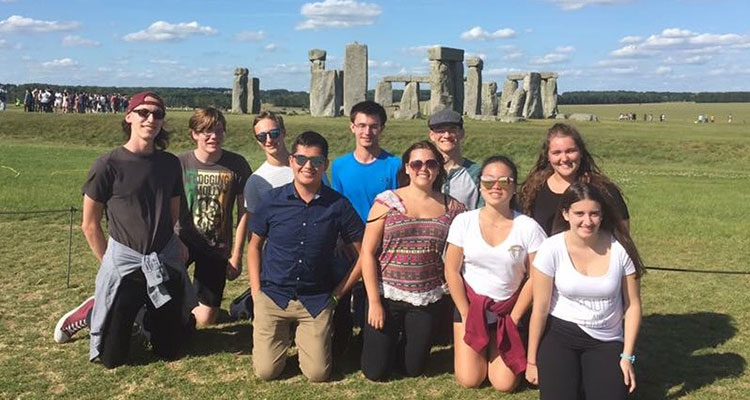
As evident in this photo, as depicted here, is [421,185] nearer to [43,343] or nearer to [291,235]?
[291,235]

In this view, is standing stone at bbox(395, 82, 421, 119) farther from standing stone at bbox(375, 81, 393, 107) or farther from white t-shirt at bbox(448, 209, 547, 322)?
white t-shirt at bbox(448, 209, 547, 322)

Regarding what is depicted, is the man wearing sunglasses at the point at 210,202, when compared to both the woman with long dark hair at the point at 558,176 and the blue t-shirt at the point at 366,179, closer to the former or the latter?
the blue t-shirt at the point at 366,179

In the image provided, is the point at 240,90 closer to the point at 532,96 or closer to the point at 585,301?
the point at 532,96

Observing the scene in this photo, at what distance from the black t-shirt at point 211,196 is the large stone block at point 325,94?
26.8m

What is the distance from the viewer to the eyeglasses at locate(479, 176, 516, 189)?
4.40 meters

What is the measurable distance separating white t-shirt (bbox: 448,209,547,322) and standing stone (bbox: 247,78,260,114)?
104 ft

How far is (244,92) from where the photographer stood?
3512cm

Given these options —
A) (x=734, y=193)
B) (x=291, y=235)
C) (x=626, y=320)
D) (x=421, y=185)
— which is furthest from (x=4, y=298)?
(x=734, y=193)

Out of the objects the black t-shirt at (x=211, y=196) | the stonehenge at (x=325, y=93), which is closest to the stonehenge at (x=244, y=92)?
the stonehenge at (x=325, y=93)

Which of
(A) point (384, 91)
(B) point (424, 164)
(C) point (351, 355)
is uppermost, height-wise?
(A) point (384, 91)

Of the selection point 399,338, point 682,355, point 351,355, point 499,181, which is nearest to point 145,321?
point 351,355

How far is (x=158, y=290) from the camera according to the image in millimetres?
4906

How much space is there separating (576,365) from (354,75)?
28622mm

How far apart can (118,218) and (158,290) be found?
0.59m
